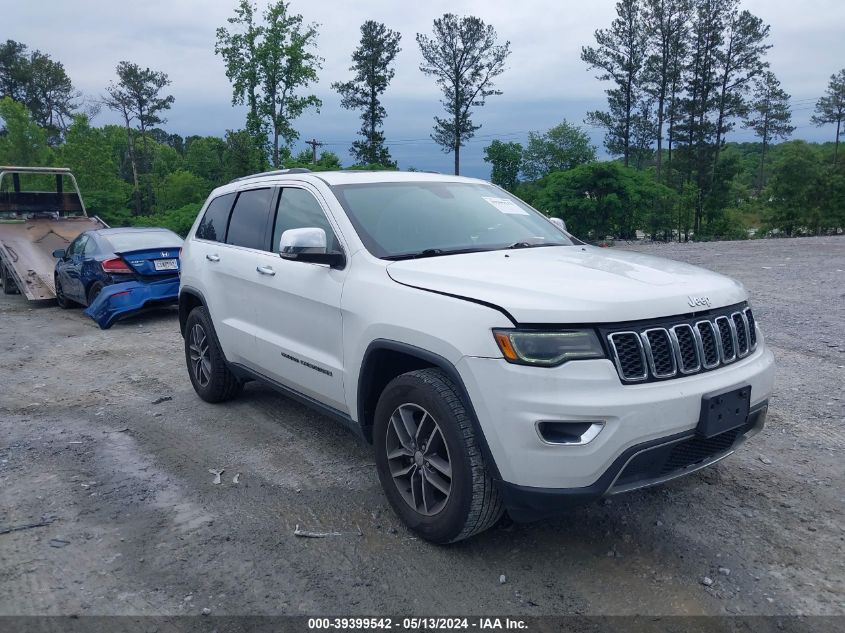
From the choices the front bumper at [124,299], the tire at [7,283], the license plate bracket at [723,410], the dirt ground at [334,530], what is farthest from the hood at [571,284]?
the tire at [7,283]

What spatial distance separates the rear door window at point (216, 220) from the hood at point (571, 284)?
2461 mm

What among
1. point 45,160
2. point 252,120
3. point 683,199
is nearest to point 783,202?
point 683,199

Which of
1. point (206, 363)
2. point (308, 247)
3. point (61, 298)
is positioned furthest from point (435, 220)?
point (61, 298)

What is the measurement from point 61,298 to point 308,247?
33.6 feet

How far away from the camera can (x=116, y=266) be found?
10258mm

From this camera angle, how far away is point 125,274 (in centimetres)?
1028

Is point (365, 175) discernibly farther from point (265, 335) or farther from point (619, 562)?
point (619, 562)

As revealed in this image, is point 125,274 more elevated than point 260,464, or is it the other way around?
point 125,274

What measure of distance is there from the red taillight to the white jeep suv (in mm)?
6457

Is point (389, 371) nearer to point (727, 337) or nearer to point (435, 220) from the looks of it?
point (435, 220)

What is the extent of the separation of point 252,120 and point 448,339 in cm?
3925

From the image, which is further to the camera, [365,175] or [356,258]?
[365,175]

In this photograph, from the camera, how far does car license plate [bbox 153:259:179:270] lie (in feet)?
33.6

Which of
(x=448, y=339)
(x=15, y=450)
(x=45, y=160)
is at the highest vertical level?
(x=45, y=160)
